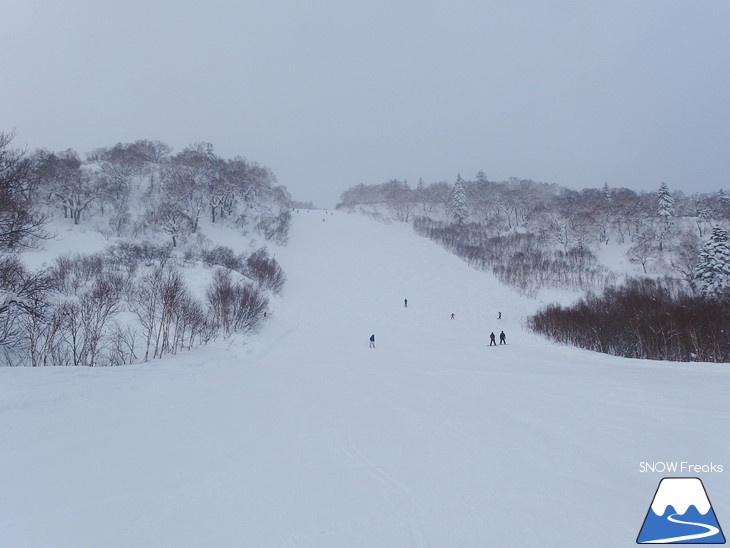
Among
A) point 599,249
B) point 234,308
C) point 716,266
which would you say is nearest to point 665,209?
point 599,249

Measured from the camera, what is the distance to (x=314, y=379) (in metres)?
15.6

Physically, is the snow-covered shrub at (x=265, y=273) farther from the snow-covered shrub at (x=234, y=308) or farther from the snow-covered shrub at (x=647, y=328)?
the snow-covered shrub at (x=647, y=328)

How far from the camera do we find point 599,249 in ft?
258

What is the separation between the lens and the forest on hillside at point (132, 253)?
15.2 m

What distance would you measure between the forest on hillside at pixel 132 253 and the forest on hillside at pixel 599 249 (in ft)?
110

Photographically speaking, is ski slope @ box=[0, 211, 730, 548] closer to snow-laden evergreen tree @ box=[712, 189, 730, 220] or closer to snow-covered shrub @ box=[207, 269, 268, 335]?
snow-covered shrub @ box=[207, 269, 268, 335]

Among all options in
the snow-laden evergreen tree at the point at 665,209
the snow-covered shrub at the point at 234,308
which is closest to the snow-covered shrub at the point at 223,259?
the snow-covered shrub at the point at 234,308

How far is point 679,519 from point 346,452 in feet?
16.6

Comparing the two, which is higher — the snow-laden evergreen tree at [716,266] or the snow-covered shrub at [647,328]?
the snow-laden evergreen tree at [716,266]

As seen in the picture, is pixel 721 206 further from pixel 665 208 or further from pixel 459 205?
pixel 459 205

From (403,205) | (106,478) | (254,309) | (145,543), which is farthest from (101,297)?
(403,205)

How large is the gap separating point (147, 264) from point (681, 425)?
43.6 meters

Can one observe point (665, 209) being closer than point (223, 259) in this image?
No

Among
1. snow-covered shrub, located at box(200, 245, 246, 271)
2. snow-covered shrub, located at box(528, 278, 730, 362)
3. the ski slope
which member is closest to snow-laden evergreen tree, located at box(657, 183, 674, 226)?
snow-covered shrub, located at box(528, 278, 730, 362)
